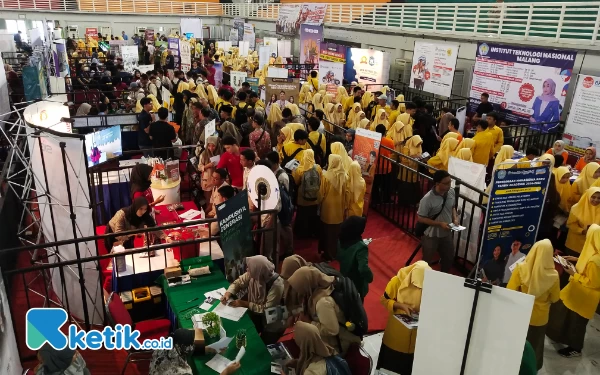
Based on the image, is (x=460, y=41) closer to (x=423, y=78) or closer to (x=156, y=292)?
(x=423, y=78)

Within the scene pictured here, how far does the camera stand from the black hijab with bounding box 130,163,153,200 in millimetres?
6684

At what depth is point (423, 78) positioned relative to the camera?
49.1ft

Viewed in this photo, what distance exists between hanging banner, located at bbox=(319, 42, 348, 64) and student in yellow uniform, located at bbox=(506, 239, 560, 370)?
14.0 metres

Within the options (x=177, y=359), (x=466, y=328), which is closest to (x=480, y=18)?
(x=466, y=328)

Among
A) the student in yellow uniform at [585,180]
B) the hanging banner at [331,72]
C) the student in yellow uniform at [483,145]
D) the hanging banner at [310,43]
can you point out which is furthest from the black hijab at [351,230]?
the hanging banner at [310,43]

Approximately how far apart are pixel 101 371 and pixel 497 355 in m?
3.78

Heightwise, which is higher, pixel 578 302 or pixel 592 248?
pixel 592 248

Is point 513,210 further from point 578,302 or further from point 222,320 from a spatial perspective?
point 222,320

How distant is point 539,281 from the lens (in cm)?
418

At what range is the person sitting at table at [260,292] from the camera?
4387 millimetres

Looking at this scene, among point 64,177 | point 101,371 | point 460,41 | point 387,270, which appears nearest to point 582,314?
point 387,270

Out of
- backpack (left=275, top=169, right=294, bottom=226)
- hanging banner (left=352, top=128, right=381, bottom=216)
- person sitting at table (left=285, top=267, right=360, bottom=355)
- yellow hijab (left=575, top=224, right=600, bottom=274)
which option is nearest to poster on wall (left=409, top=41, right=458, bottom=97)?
hanging banner (left=352, top=128, right=381, bottom=216)

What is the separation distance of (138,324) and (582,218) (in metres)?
5.40

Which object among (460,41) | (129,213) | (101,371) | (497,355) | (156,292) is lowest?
(101,371)
